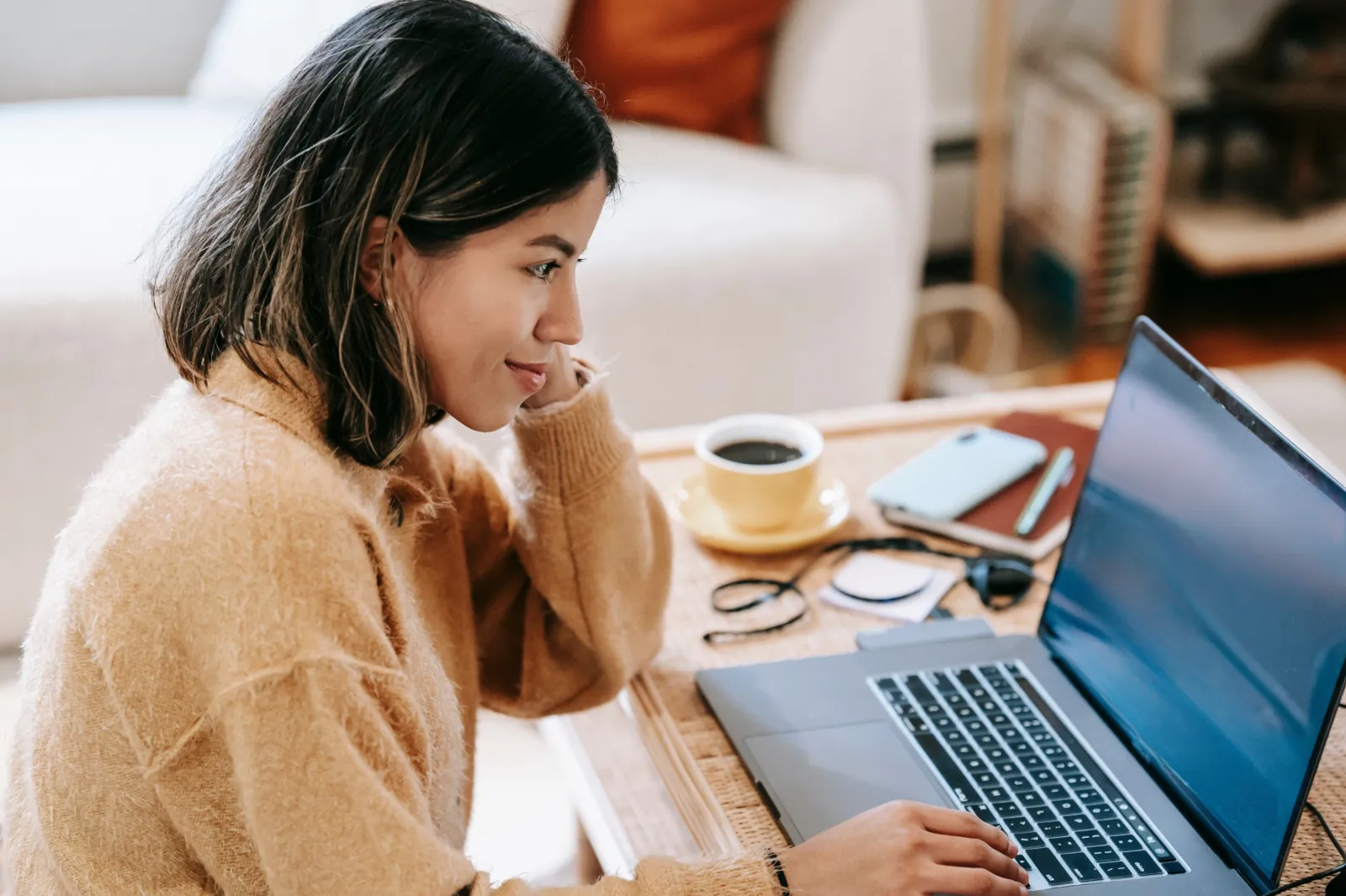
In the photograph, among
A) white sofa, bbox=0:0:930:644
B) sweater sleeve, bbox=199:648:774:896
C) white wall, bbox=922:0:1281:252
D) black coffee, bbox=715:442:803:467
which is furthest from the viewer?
white wall, bbox=922:0:1281:252

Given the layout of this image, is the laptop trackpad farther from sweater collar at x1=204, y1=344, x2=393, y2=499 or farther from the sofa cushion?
the sofa cushion

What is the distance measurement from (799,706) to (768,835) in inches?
4.6

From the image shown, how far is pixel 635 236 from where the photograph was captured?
6.17 ft

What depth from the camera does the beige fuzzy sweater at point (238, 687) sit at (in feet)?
2.28

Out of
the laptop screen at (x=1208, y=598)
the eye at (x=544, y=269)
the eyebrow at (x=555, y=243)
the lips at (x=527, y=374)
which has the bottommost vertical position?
the laptop screen at (x=1208, y=598)

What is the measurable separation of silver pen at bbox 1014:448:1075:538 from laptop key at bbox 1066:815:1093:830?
34 cm

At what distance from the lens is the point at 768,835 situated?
33.0 inches

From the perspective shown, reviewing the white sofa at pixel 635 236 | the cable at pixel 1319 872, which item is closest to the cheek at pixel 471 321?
the cable at pixel 1319 872

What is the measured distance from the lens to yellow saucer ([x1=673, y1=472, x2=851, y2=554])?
3.70 feet

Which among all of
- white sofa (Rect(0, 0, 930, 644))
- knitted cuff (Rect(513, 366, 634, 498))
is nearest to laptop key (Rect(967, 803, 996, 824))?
knitted cuff (Rect(513, 366, 634, 498))

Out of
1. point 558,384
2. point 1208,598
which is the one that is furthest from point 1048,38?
point 1208,598

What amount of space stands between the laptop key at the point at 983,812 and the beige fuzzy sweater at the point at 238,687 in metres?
0.14

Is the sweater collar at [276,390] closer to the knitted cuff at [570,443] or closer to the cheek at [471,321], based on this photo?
the cheek at [471,321]

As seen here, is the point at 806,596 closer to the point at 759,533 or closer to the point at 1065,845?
the point at 759,533
